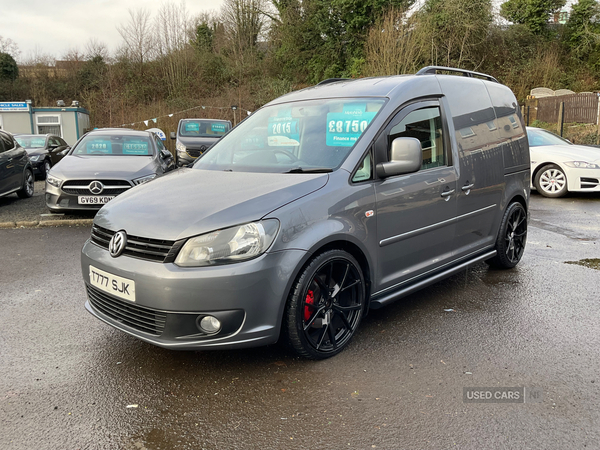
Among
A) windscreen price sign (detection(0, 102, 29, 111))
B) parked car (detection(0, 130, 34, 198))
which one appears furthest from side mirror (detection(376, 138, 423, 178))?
windscreen price sign (detection(0, 102, 29, 111))

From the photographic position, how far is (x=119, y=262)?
2.99 meters

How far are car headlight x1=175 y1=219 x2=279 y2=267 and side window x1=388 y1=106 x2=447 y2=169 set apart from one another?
58.6 inches

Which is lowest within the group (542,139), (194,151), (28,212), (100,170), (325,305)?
(28,212)

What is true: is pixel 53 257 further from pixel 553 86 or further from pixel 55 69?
pixel 55 69

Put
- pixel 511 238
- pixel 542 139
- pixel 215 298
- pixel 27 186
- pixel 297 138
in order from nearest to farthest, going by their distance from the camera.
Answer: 1. pixel 215 298
2. pixel 297 138
3. pixel 511 238
4. pixel 27 186
5. pixel 542 139

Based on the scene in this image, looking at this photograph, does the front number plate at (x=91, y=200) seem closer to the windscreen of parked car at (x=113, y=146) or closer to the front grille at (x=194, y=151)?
the windscreen of parked car at (x=113, y=146)

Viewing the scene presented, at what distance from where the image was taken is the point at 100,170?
8.04 metres

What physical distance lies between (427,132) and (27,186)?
989 cm

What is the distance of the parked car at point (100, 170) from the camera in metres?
7.82

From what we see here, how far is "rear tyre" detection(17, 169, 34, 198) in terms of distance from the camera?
35.3 feet

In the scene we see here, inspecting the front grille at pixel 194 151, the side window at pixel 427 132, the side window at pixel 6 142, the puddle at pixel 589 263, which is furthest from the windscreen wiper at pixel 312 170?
the front grille at pixel 194 151

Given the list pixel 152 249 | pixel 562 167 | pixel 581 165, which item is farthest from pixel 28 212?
pixel 581 165

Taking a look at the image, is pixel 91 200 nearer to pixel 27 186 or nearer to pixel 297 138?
pixel 27 186

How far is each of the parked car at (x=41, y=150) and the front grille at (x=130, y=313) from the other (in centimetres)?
1356
